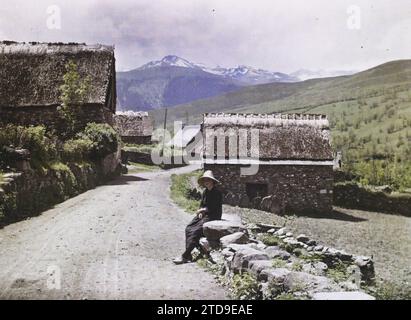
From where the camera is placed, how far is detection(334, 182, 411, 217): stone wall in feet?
77.9

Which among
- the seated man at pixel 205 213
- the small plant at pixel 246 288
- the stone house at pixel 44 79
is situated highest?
the stone house at pixel 44 79

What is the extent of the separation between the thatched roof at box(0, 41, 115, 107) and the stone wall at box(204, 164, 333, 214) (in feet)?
29.8

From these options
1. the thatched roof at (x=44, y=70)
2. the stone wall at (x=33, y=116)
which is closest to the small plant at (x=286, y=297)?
the thatched roof at (x=44, y=70)

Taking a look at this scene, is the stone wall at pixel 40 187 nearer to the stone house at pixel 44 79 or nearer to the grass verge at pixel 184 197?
the grass verge at pixel 184 197

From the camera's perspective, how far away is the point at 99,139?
21.9m

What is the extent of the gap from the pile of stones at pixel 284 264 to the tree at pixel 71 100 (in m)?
14.6

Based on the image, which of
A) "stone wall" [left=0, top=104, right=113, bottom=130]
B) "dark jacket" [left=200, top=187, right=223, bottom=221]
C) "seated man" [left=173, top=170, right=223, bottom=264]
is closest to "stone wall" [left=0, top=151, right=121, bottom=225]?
"stone wall" [left=0, top=104, right=113, bottom=130]

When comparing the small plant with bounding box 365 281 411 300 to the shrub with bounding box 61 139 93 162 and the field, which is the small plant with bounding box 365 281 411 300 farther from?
the shrub with bounding box 61 139 93 162

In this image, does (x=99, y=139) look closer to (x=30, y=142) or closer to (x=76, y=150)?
(x=76, y=150)

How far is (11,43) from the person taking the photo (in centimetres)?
2602

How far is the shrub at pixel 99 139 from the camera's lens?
21.5 metres

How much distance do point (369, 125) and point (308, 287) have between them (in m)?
48.6
